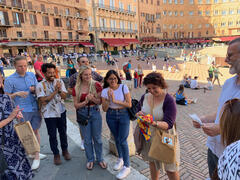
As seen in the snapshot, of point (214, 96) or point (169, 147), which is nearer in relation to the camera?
point (169, 147)

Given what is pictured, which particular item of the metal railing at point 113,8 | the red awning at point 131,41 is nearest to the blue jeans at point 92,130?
the metal railing at point 113,8

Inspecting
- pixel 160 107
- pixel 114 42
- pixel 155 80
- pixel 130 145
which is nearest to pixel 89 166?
pixel 130 145

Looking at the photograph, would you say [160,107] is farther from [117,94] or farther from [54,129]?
[54,129]

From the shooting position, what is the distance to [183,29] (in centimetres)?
5519

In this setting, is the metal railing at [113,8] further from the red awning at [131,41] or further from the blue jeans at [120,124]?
the blue jeans at [120,124]

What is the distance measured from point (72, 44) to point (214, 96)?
92.4ft

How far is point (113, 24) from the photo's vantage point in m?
40.6

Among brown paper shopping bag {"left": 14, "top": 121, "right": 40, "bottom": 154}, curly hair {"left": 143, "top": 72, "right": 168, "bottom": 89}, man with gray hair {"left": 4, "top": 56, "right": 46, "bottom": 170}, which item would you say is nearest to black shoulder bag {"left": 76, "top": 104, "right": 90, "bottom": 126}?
brown paper shopping bag {"left": 14, "top": 121, "right": 40, "bottom": 154}

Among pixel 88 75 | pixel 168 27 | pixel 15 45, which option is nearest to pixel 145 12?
pixel 168 27

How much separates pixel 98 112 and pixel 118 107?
1.40 feet

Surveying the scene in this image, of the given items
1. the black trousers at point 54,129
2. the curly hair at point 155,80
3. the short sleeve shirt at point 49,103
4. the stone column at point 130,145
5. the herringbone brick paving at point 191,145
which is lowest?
the herringbone brick paving at point 191,145

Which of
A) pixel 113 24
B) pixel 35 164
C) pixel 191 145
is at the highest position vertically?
pixel 113 24

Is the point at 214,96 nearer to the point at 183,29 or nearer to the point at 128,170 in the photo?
the point at 128,170

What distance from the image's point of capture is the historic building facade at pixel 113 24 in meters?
36.6
